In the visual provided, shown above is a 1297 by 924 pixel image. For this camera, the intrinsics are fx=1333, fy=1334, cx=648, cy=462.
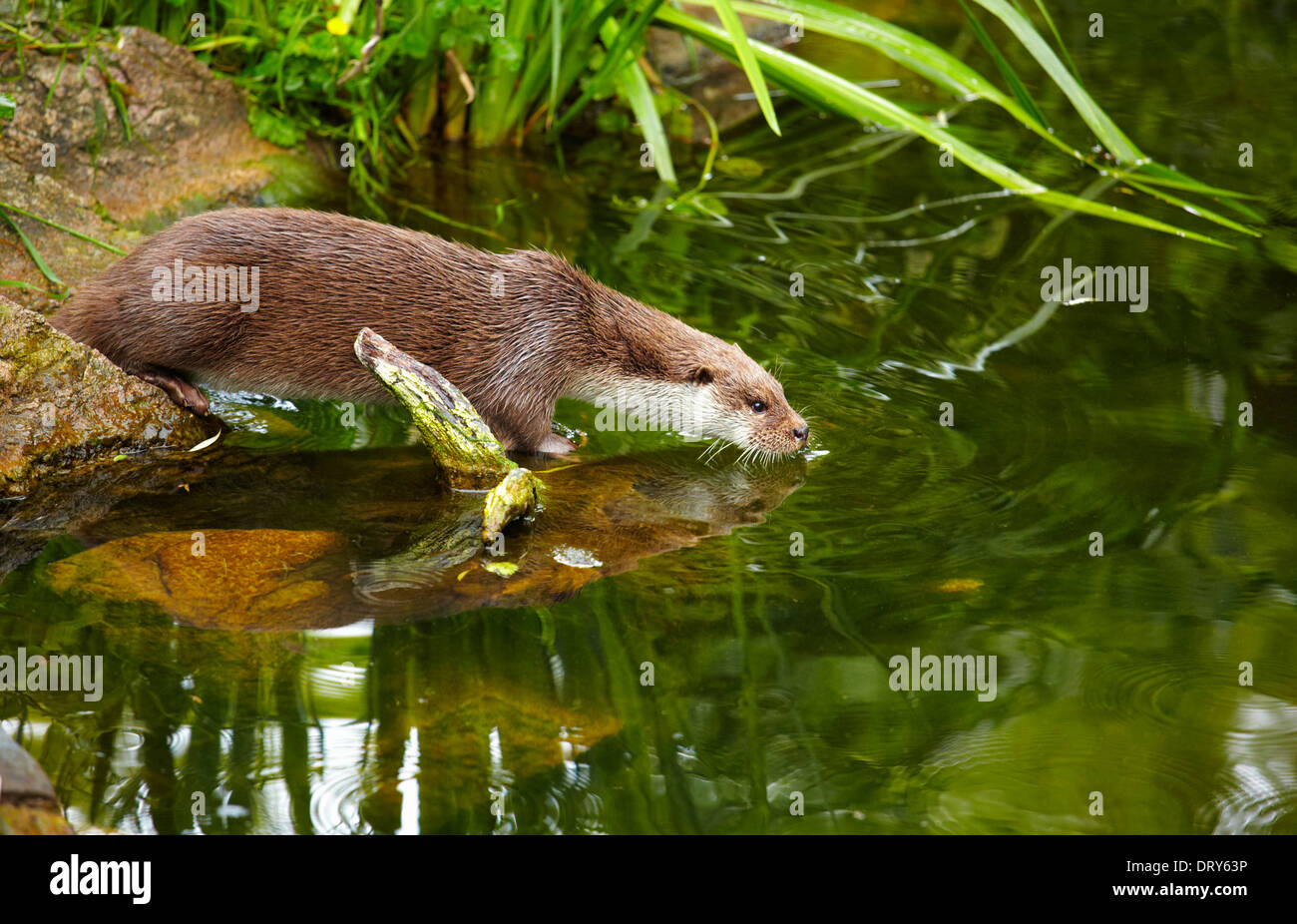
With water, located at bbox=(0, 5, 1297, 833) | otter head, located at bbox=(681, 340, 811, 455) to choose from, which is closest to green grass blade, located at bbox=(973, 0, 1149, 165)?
water, located at bbox=(0, 5, 1297, 833)

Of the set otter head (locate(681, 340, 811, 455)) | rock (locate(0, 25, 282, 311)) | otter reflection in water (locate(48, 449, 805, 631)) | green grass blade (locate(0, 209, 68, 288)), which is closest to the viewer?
otter reflection in water (locate(48, 449, 805, 631))

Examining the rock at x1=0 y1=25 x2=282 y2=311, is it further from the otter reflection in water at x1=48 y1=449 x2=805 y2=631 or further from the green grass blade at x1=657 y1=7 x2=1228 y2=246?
the green grass blade at x1=657 y1=7 x2=1228 y2=246

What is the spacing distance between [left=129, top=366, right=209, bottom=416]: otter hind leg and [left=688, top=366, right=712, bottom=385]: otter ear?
66.4 inches

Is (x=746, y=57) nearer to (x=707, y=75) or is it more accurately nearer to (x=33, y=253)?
(x=707, y=75)

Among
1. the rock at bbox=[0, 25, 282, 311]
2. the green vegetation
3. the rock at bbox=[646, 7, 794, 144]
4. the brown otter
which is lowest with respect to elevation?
the brown otter

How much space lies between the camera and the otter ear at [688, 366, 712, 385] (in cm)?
477

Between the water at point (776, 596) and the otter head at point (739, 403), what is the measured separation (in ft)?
0.39

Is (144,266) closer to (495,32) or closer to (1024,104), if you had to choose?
(495,32)

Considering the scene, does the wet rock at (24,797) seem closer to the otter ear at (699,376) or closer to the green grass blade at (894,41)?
the otter ear at (699,376)

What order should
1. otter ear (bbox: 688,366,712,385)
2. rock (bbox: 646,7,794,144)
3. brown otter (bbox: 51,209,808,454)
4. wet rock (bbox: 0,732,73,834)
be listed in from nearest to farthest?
wet rock (bbox: 0,732,73,834) → brown otter (bbox: 51,209,808,454) → otter ear (bbox: 688,366,712,385) → rock (bbox: 646,7,794,144)

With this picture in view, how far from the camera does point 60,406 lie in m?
4.21

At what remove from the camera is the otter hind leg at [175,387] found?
14.8 feet

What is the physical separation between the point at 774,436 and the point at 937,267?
67.9 inches

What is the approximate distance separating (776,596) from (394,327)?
169 centimetres
